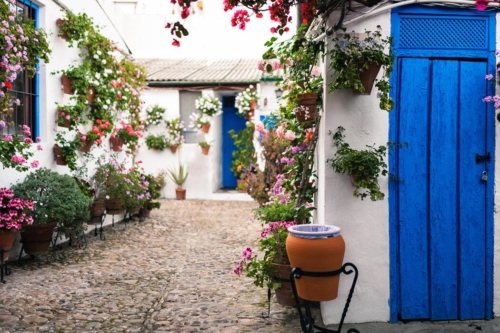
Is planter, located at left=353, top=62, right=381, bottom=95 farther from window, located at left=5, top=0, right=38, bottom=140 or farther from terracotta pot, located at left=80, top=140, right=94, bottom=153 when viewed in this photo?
terracotta pot, located at left=80, top=140, right=94, bottom=153

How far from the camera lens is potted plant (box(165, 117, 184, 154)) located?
46.9 feet

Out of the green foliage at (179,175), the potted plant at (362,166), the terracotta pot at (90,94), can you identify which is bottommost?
the green foliage at (179,175)

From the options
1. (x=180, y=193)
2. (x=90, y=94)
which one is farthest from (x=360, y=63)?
(x=180, y=193)

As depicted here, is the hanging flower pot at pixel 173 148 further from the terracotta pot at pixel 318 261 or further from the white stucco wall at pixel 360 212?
Answer: the terracotta pot at pixel 318 261

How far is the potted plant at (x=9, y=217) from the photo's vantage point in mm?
5602

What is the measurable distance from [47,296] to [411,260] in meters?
3.54

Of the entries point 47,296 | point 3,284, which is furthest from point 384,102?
point 3,284

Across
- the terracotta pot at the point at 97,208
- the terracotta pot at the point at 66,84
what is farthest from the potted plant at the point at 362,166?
the terracotta pot at the point at 66,84

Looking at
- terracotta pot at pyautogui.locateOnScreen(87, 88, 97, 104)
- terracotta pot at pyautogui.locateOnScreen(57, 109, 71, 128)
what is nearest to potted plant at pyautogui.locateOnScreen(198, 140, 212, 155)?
terracotta pot at pyautogui.locateOnScreen(87, 88, 97, 104)

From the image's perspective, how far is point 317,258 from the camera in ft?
11.9

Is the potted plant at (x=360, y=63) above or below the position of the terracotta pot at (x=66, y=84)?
below

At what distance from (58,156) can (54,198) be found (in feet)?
4.88

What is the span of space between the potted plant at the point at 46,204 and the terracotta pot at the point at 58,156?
0.87 meters

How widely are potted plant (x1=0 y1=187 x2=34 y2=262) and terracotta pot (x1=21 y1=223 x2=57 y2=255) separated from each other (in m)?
0.44
